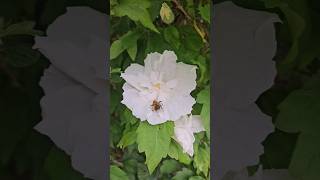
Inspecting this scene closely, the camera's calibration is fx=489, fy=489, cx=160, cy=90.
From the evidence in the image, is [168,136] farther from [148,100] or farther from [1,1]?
[1,1]

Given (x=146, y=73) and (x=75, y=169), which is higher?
(x=146, y=73)

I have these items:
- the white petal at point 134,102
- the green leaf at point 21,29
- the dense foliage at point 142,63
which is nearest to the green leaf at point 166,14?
the dense foliage at point 142,63

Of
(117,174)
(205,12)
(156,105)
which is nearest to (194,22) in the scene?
(205,12)

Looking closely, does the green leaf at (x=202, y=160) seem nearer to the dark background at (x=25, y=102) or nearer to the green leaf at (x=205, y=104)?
the green leaf at (x=205, y=104)

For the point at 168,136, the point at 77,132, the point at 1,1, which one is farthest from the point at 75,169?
the point at 1,1

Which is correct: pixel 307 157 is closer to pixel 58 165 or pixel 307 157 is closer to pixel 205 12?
pixel 205 12

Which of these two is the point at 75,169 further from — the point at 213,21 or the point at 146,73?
the point at 213,21

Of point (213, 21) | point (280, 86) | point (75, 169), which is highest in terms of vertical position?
point (213, 21)
